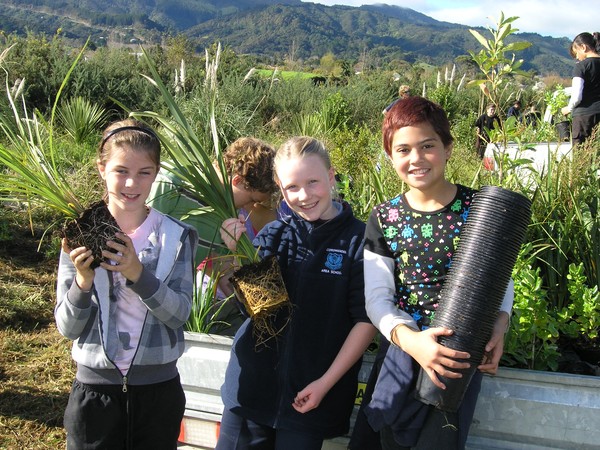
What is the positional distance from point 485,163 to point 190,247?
2.69m

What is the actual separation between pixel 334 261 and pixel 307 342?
0.31 metres

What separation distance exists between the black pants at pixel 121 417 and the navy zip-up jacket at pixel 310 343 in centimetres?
23

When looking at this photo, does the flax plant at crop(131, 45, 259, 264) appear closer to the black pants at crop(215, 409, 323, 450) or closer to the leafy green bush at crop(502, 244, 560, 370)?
the black pants at crop(215, 409, 323, 450)

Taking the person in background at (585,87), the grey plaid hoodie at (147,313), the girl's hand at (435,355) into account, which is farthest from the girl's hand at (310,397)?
the person in background at (585,87)

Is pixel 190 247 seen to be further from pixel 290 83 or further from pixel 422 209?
pixel 290 83

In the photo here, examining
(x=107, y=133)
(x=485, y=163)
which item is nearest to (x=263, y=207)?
(x=107, y=133)

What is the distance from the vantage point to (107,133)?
2.05 metres

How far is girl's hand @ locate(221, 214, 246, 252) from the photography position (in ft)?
7.70

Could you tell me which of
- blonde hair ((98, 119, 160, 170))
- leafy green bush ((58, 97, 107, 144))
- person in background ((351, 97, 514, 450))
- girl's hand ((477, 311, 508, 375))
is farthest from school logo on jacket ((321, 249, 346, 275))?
leafy green bush ((58, 97, 107, 144))

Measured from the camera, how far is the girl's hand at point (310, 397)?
1926 millimetres

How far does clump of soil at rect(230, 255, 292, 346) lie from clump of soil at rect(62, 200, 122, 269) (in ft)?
1.66

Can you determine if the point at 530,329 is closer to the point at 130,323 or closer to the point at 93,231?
the point at 130,323

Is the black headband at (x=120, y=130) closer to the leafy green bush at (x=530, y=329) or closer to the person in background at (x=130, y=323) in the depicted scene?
the person in background at (x=130, y=323)

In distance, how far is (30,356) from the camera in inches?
166
